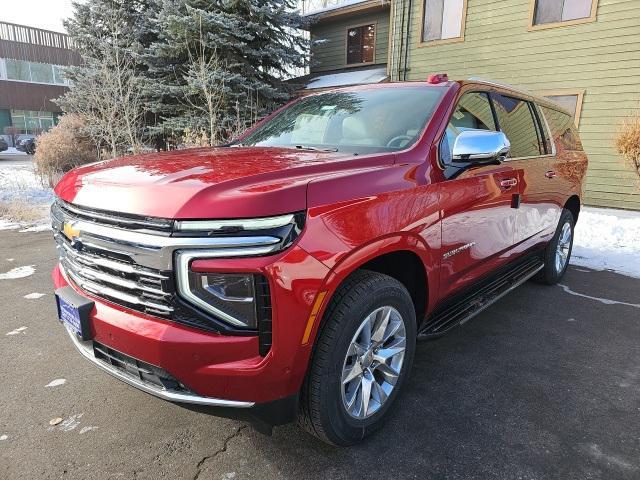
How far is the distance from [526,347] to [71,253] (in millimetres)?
3151

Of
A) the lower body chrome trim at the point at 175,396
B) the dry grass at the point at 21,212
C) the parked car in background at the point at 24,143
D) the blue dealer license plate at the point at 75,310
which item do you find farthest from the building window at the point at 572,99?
the parked car in background at the point at 24,143

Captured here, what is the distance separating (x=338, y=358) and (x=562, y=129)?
3986 mm

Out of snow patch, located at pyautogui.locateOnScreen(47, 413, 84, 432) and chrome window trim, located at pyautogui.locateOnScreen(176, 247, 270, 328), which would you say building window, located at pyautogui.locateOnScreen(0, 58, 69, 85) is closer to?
snow patch, located at pyautogui.locateOnScreen(47, 413, 84, 432)

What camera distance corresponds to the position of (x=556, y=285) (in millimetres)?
4977

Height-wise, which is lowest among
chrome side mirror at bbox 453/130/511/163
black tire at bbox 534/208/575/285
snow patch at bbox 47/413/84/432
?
snow patch at bbox 47/413/84/432

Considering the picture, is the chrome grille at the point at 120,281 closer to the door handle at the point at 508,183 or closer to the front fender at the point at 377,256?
the front fender at the point at 377,256

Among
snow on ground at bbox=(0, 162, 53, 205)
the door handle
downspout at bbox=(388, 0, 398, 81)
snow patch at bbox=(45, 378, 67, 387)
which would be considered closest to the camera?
snow patch at bbox=(45, 378, 67, 387)

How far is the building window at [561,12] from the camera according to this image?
9547mm

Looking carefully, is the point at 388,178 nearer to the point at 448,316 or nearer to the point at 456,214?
the point at 456,214

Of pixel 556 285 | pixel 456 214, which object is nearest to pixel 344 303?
pixel 456 214

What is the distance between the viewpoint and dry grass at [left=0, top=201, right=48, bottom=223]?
8031 millimetres

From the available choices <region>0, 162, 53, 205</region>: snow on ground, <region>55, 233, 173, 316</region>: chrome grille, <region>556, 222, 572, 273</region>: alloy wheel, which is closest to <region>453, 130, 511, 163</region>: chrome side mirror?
<region>55, 233, 173, 316</region>: chrome grille

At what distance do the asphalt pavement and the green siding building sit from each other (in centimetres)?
752

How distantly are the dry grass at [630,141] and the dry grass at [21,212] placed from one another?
434 inches
